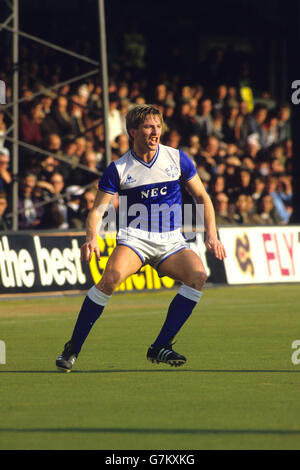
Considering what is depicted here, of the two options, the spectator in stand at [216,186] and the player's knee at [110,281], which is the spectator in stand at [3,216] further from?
the player's knee at [110,281]

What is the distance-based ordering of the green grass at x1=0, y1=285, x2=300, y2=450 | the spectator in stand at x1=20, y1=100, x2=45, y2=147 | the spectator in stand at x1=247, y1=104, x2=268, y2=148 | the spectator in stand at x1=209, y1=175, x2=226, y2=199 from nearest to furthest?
the green grass at x1=0, y1=285, x2=300, y2=450, the spectator in stand at x1=20, y1=100, x2=45, y2=147, the spectator in stand at x1=209, y1=175, x2=226, y2=199, the spectator in stand at x1=247, y1=104, x2=268, y2=148

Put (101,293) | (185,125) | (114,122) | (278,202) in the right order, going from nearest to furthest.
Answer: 1. (101,293)
2. (114,122)
3. (278,202)
4. (185,125)

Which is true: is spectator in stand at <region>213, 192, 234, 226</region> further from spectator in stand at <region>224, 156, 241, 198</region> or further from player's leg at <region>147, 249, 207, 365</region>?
player's leg at <region>147, 249, 207, 365</region>

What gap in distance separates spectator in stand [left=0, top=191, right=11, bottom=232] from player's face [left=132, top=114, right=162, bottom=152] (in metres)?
7.89

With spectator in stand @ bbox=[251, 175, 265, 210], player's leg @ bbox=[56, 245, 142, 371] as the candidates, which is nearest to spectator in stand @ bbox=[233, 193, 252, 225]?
spectator in stand @ bbox=[251, 175, 265, 210]

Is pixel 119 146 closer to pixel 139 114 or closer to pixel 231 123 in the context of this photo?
pixel 231 123

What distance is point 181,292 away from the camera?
9.25 meters

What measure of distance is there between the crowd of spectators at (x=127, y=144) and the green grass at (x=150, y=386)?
12.2 feet

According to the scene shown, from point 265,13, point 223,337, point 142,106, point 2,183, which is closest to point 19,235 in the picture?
point 2,183

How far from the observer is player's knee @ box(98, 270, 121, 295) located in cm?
888

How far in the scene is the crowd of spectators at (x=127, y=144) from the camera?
18.0 m

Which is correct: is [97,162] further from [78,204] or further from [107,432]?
[107,432]

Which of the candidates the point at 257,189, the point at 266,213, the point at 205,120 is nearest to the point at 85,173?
the point at 266,213

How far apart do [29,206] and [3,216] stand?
0.88 m
